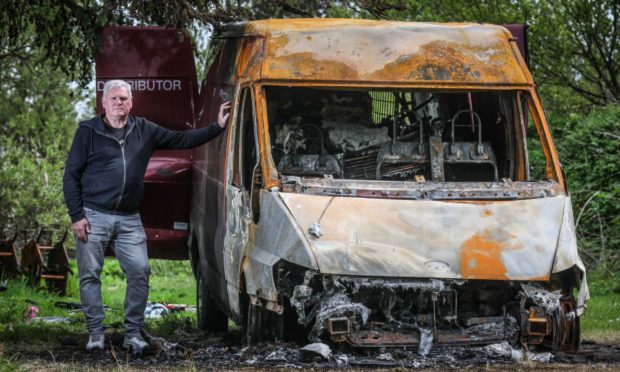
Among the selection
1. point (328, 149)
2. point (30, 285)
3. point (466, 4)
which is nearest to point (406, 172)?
point (328, 149)

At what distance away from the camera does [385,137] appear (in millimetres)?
9266

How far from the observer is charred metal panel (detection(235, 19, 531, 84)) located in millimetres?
8453

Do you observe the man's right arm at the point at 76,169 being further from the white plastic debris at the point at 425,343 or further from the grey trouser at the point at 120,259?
the white plastic debris at the point at 425,343

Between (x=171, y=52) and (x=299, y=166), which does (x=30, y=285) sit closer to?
(x=171, y=52)

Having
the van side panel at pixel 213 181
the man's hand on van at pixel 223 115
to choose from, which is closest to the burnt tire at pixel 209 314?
the van side panel at pixel 213 181

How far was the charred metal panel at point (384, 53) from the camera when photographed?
8.45 m

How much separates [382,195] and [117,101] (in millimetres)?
2100

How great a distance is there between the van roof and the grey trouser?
5.06ft

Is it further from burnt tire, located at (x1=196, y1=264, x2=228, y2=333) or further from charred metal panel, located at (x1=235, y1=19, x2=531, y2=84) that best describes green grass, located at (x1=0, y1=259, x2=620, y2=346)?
charred metal panel, located at (x1=235, y1=19, x2=531, y2=84)

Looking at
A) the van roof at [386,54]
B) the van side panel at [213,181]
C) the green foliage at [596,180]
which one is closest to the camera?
the van roof at [386,54]

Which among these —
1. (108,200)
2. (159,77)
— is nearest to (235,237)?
(108,200)

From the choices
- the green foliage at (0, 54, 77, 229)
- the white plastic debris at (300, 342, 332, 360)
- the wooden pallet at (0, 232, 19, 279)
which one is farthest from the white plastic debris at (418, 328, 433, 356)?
the green foliage at (0, 54, 77, 229)

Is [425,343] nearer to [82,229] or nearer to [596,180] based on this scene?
[82,229]

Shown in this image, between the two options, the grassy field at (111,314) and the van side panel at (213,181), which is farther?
the grassy field at (111,314)
